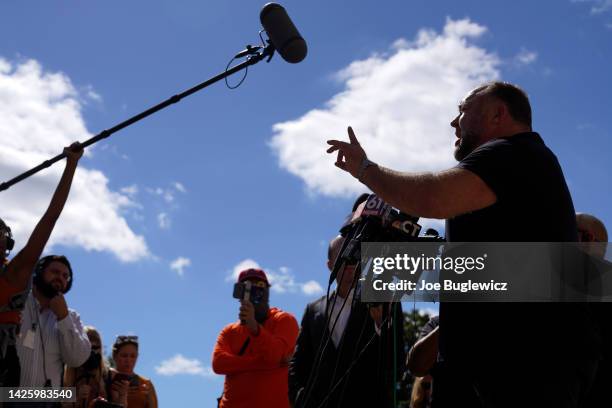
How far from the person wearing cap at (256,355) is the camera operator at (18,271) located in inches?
68.4

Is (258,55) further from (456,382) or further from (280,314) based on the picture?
(280,314)

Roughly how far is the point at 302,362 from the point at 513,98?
2.61 metres

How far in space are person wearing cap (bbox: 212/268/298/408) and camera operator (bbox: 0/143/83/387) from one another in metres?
1.74

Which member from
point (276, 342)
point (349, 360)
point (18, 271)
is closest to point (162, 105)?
point (18, 271)

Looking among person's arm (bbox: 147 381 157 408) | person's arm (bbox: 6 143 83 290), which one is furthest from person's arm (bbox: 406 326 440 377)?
person's arm (bbox: 147 381 157 408)

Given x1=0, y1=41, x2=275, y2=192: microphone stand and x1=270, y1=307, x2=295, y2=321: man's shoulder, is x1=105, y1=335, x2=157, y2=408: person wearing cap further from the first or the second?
x1=0, y1=41, x2=275, y2=192: microphone stand

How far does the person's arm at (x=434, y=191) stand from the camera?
2.55m

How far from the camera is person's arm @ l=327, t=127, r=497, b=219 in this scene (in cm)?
255

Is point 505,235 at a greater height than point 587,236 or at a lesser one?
lesser

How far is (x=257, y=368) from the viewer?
17.7 feet

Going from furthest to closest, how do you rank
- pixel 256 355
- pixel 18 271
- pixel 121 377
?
1. pixel 121 377
2. pixel 256 355
3. pixel 18 271

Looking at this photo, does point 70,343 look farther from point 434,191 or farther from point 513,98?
point 513,98

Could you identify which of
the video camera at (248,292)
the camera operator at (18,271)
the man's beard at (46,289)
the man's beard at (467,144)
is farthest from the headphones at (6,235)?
the man's beard at (467,144)

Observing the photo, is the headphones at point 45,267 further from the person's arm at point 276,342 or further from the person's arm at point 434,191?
the person's arm at point 434,191
